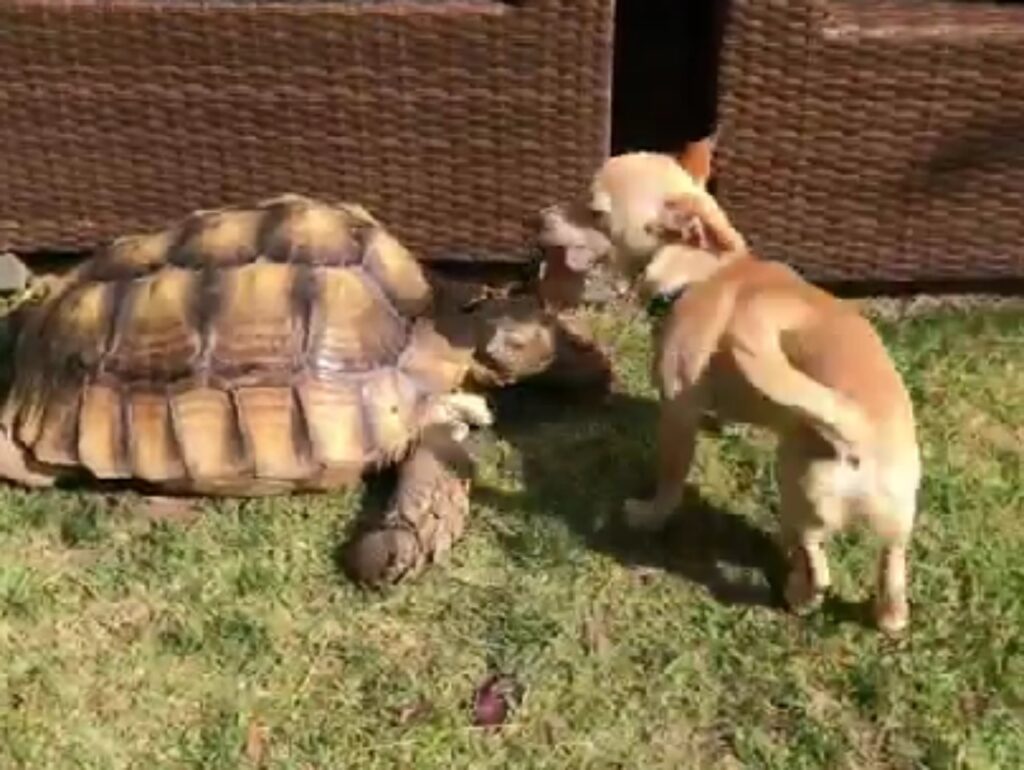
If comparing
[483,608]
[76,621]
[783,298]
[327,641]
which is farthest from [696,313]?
[76,621]

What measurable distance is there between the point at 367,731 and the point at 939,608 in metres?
1.01

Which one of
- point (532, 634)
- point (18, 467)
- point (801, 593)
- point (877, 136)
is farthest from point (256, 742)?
point (877, 136)

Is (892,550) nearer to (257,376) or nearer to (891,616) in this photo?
(891,616)

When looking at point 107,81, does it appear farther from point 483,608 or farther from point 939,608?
point 939,608

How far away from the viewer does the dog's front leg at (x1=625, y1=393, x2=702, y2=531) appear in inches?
132

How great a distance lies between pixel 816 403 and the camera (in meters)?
3.01

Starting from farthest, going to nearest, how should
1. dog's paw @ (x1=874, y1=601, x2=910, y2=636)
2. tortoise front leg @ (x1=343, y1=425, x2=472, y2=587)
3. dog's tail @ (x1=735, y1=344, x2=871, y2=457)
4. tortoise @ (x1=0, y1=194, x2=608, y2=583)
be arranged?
1. tortoise @ (x1=0, y1=194, x2=608, y2=583)
2. tortoise front leg @ (x1=343, y1=425, x2=472, y2=587)
3. dog's paw @ (x1=874, y1=601, x2=910, y2=636)
4. dog's tail @ (x1=735, y1=344, x2=871, y2=457)

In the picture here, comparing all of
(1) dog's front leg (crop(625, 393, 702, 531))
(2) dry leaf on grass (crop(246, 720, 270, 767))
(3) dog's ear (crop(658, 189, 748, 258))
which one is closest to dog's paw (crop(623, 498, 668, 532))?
(1) dog's front leg (crop(625, 393, 702, 531))

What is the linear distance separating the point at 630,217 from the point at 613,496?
1.91 feet

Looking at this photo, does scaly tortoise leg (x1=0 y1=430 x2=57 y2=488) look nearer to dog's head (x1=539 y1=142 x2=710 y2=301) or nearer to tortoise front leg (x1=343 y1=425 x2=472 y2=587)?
tortoise front leg (x1=343 y1=425 x2=472 y2=587)

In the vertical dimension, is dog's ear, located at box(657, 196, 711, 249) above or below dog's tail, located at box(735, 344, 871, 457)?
above

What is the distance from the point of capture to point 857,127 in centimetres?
397

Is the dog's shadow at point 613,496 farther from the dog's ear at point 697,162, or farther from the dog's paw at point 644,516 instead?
the dog's ear at point 697,162

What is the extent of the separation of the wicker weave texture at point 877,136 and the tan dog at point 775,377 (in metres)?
0.55
